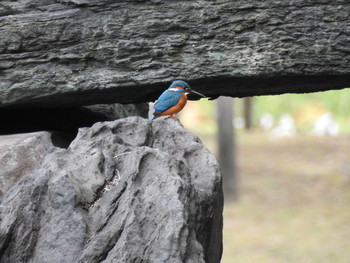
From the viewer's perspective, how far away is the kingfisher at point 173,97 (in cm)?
530

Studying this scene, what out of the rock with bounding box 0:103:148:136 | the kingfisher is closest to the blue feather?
the kingfisher

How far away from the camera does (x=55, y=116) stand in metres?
6.16

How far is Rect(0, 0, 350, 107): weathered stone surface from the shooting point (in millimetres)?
5344

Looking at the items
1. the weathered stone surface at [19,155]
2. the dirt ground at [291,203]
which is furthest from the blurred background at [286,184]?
the weathered stone surface at [19,155]

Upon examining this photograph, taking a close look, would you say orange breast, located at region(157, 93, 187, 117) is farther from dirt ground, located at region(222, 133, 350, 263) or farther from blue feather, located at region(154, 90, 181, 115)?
dirt ground, located at region(222, 133, 350, 263)

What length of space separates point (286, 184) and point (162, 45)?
8659 millimetres

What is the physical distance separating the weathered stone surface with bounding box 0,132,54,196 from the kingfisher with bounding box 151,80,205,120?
0.85m

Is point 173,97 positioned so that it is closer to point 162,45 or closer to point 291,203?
A: point 162,45

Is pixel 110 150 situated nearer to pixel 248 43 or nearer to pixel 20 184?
pixel 20 184

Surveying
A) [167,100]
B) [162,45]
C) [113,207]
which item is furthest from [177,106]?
[113,207]

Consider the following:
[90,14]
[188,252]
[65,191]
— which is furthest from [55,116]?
[188,252]

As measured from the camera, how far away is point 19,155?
4883 millimetres

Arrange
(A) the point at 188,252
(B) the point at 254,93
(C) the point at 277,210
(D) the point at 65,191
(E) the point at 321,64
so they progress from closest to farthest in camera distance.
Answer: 1. (A) the point at 188,252
2. (D) the point at 65,191
3. (E) the point at 321,64
4. (B) the point at 254,93
5. (C) the point at 277,210

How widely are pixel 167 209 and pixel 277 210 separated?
876 centimetres
